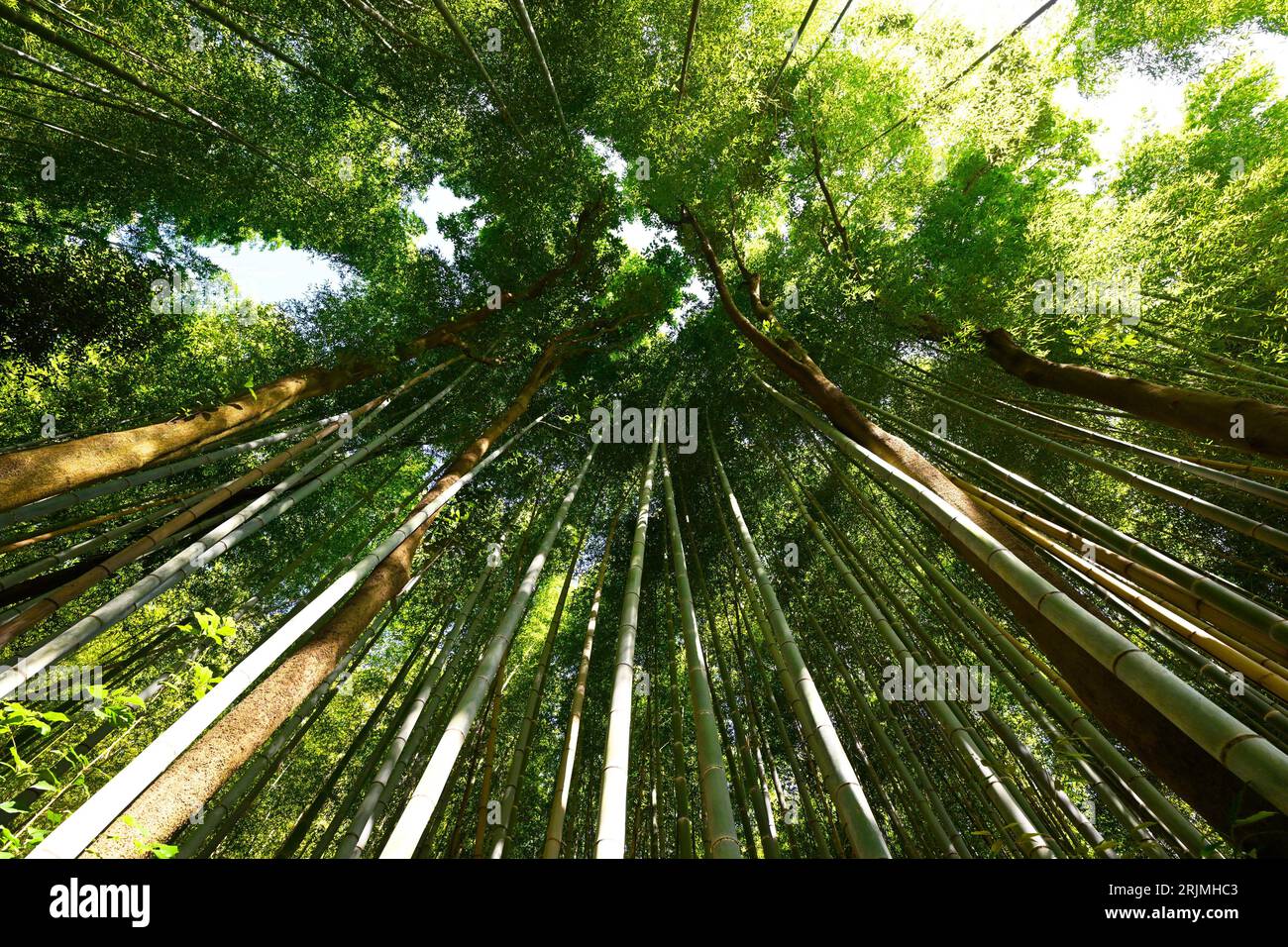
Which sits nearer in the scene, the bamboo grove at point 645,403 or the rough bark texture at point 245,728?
the rough bark texture at point 245,728

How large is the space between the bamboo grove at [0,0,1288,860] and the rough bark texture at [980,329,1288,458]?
0.10ft

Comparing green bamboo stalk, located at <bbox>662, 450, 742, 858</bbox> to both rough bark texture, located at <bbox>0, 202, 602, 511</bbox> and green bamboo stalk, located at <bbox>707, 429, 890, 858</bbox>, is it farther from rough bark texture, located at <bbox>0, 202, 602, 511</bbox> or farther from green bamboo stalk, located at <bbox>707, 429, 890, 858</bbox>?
rough bark texture, located at <bbox>0, 202, 602, 511</bbox>

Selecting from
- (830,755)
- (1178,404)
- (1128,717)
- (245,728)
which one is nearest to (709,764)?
(830,755)

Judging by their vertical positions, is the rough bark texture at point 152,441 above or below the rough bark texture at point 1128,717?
above

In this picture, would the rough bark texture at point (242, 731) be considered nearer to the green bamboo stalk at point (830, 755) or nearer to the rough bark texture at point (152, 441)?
the rough bark texture at point (152, 441)

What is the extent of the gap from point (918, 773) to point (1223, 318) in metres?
4.05

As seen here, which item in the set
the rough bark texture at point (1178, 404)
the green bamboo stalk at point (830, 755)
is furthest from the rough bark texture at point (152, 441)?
the rough bark texture at point (1178, 404)

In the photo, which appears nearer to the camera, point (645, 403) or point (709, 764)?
point (709, 764)

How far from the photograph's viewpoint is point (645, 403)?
21.4 ft

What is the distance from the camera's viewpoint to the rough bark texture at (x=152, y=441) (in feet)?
5.84

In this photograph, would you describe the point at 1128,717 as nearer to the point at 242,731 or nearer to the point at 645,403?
the point at 242,731

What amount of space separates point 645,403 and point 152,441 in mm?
4858

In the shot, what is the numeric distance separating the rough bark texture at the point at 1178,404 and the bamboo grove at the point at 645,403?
31mm
